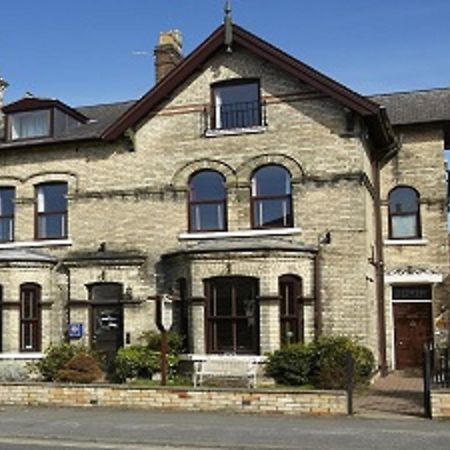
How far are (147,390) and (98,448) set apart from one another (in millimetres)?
3779

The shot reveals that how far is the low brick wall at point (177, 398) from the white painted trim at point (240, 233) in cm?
597

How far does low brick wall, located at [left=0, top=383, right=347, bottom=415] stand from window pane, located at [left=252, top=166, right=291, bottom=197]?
22.9 ft

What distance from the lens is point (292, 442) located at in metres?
11.7

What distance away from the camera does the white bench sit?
1852 cm

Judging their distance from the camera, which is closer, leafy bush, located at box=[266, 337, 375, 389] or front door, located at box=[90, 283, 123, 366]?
leafy bush, located at box=[266, 337, 375, 389]

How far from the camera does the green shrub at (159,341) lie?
19.5 meters

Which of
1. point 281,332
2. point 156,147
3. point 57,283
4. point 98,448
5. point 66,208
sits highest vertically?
point 156,147

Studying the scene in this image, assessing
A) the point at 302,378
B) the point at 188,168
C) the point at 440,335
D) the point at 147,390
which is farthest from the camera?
the point at 440,335

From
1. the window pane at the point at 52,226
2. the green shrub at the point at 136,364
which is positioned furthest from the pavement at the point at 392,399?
the window pane at the point at 52,226

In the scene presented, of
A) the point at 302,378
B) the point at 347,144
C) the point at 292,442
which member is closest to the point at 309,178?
the point at 347,144

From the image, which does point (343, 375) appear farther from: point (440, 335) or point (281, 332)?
point (440, 335)

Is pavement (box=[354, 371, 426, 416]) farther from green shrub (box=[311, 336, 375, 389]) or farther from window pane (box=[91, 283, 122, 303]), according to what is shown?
window pane (box=[91, 283, 122, 303])

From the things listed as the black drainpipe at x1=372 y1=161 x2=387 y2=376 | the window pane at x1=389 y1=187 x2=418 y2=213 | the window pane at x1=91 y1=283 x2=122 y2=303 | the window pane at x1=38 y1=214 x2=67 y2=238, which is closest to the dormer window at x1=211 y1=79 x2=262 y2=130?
the black drainpipe at x1=372 y1=161 x2=387 y2=376

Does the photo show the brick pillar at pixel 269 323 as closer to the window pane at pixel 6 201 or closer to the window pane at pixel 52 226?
the window pane at pixel 52 226
